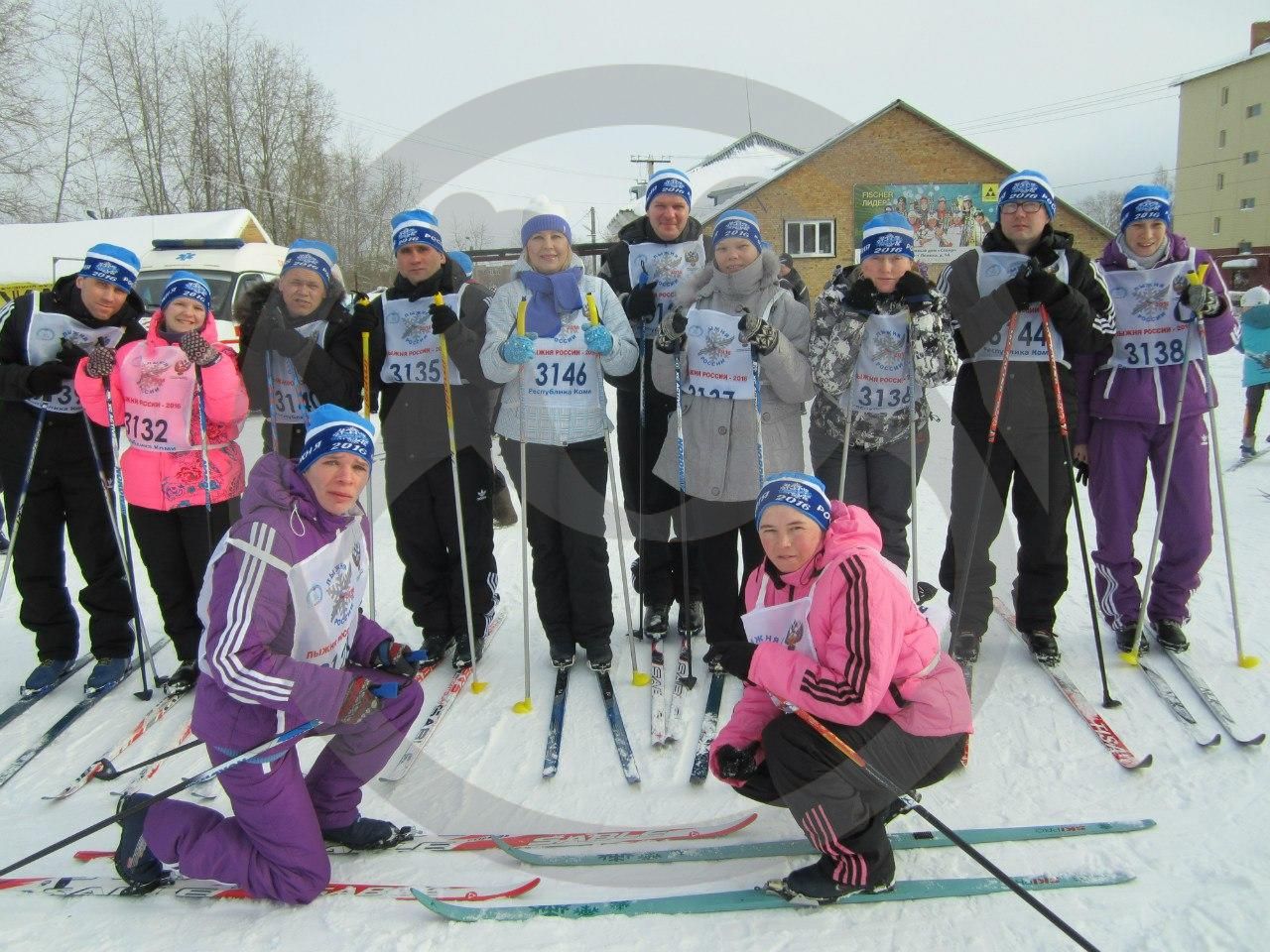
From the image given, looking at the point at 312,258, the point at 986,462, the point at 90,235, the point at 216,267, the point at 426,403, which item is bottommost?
the point at 986,462

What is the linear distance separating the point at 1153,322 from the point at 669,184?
2.25m

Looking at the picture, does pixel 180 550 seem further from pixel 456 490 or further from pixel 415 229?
pixel 415 229

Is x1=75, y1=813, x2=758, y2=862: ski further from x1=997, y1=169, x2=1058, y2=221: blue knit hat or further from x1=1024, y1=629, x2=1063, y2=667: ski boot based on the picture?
x1=997, y1=169, x2=1058, y2=221: blue knit hat

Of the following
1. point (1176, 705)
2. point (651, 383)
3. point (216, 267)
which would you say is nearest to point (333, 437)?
point (651, 383)

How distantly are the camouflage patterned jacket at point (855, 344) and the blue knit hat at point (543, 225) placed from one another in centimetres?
117

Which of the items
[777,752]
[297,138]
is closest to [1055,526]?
[777,752]

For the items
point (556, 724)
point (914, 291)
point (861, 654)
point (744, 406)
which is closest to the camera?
point (861, 654)

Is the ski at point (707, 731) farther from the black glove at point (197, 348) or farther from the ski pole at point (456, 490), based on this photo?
the black glove at point (197, 348)

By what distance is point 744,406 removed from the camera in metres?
3.41

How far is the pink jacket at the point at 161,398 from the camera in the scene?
3.43 meters

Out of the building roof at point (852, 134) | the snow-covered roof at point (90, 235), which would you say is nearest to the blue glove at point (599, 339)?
the snow-covered roof at point (90, 235)

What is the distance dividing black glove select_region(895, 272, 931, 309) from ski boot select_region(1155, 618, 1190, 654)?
1.91 meters

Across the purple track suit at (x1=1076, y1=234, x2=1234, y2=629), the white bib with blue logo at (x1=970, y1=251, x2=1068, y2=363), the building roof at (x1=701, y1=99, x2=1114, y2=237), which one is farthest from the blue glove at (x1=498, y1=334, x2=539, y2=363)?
the building roof at (x1=701, y1=99, x2=1114, y2=237)

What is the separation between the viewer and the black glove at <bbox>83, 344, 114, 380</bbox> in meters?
3.42
